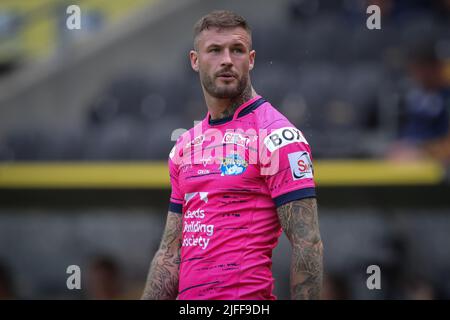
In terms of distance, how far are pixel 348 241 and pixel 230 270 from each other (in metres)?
4.75

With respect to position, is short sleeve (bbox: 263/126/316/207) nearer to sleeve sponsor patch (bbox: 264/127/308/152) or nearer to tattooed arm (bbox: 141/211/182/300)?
sleeve sponsor patch (bbox: 264/127/308/152)

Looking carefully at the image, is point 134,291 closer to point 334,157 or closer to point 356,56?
point 334,157

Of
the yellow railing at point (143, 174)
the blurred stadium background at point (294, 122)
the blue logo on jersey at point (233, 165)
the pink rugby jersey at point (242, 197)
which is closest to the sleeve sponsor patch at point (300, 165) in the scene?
the pink rugby jersey at point (242, 197)

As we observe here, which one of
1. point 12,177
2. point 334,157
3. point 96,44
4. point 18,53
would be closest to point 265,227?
point 334,157

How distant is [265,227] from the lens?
11.2 ft

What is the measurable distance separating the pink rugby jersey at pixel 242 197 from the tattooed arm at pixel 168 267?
0.70 ft

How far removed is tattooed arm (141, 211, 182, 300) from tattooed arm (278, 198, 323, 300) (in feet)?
2.11

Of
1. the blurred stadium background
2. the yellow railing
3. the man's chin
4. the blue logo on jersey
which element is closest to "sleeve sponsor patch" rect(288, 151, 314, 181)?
the blue logo on jersey

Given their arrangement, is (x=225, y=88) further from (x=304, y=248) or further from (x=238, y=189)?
(x=304, y=248)

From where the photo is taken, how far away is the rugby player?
3.29 metres

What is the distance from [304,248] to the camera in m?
3.25

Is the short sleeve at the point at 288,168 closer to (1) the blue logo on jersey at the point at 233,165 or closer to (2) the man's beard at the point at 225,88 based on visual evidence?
(1) the blue logo on jersey at the point at 233,165

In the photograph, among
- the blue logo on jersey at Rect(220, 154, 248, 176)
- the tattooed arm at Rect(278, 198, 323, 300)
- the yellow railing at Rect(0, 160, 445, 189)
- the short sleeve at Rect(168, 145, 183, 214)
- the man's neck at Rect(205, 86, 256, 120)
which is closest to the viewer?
the tattooed arm at Rect(278, 198, 323, 300)

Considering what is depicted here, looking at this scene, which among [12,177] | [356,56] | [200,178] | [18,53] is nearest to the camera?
[200,178]
